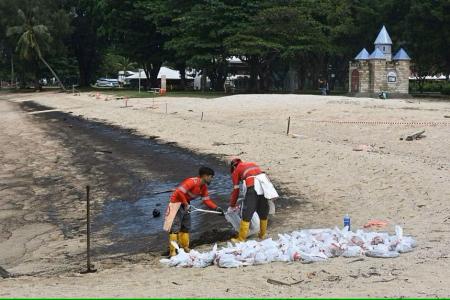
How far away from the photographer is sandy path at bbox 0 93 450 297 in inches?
259

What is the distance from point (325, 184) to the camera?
13812 mm

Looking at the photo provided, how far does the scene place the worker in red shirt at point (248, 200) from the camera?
8.96 meters

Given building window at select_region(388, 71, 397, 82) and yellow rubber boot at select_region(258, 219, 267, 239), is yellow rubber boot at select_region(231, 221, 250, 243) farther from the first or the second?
building window at select_region(388, 71, 397, 82)

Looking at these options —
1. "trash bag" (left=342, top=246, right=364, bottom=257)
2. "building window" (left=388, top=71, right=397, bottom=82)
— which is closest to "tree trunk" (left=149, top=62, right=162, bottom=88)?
"building window" (left=388, top=71, right=397, bottom=82)

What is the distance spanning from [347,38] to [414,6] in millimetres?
12540

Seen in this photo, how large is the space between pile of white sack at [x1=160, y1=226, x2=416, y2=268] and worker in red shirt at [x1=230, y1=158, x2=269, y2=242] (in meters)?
0.79

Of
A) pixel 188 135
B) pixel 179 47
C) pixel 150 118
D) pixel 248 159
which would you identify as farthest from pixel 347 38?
pixel 248 159

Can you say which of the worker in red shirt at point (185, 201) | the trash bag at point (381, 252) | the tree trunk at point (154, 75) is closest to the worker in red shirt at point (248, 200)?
the worker in red shirt at point (185, 201)

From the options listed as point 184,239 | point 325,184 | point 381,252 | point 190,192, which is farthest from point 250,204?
point 325,184

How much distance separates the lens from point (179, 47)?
50.4 metres

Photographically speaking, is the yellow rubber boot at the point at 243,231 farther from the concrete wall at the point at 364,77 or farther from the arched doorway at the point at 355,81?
the arched doorway at the point at 355,81

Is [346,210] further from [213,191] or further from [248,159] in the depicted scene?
[248,159]

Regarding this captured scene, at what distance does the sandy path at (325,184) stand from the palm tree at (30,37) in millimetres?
39622

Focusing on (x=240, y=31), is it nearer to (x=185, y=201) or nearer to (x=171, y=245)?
(x=185, y=201)
